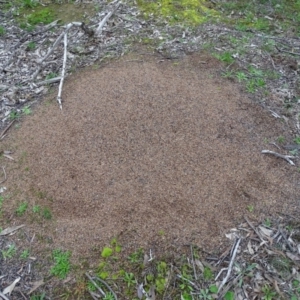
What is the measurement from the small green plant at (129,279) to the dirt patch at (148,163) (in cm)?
17

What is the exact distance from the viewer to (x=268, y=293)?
6.32ft

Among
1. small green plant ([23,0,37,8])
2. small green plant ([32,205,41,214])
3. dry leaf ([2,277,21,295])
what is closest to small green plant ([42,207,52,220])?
small green plant ([32,205,41,214])

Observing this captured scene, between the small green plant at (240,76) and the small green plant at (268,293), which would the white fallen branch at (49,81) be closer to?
the small green plant at (240,76)

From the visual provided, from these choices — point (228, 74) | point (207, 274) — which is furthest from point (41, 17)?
point (207, 274)

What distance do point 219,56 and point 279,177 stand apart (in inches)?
58.7

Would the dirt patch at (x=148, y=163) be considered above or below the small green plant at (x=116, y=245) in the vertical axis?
above

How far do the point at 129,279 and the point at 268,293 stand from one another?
29.2 inches

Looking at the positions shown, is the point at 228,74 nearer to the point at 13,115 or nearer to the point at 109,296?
the point at 13,115

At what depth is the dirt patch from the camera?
211cm

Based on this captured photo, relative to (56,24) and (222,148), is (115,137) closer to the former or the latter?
(222,148)

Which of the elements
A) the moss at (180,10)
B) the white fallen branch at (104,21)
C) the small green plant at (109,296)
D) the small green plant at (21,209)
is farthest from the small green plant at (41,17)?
the small green plant at (109,296)

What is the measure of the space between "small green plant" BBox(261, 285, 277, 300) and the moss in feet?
9.77

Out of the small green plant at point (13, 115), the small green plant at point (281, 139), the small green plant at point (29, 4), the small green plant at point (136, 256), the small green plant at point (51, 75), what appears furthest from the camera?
the small green plant at point (29, 4)

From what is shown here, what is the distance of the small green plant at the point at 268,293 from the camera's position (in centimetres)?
192
